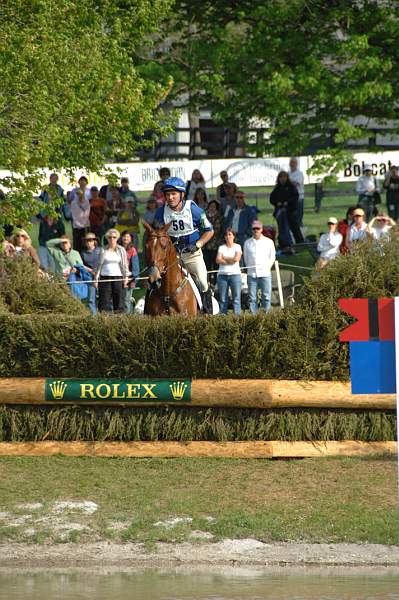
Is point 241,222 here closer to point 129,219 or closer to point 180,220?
point 129,219

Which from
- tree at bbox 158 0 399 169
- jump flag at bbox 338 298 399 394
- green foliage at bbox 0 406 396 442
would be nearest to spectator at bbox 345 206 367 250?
tree at bbox 158 0 399 169

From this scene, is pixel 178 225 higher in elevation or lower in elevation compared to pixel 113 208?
lower

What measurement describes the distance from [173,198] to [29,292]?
2112 mm

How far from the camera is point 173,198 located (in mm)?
16062

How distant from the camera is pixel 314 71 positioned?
28.8m

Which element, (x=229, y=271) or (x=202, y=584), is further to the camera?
(x=229, y=271)

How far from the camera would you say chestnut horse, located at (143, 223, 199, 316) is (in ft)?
50.9

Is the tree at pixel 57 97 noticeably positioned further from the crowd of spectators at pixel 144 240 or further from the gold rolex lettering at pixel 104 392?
the gold rolex lettering at pixel 104 392

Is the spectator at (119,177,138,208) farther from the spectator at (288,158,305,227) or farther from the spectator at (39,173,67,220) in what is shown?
the spectator at (288,158,305,227)

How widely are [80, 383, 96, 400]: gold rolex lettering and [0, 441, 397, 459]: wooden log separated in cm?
47

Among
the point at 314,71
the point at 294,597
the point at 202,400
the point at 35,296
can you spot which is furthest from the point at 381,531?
the point at 314,71

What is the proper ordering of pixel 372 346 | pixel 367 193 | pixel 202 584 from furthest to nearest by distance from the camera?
1. pixel 367 193
2. pixel 202 584
3. pixel 372 346

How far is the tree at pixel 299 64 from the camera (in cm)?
2884

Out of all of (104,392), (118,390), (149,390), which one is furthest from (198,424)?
(104,392)
